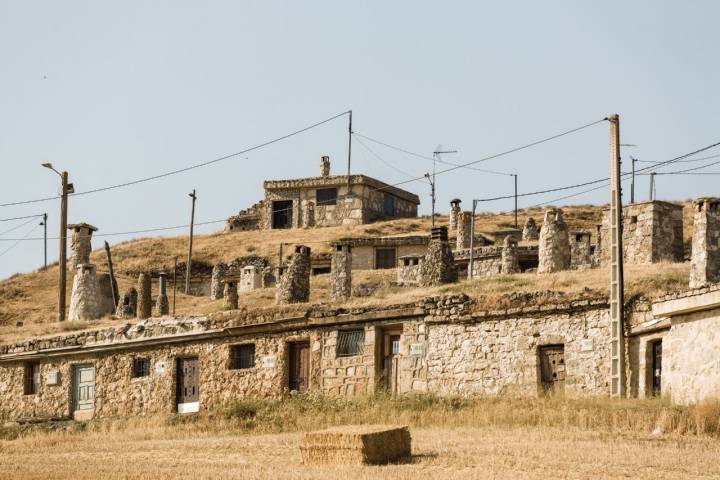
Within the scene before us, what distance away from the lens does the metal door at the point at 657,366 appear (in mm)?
25969

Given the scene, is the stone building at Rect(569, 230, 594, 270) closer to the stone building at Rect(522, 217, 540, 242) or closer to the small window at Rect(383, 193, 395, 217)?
the stone building at Rect(522, 217, 540, 242)

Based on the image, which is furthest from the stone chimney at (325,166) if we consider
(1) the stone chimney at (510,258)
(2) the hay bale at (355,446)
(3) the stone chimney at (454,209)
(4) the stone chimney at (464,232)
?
(2) the hay bale at (355,446)

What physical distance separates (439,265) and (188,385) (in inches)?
345

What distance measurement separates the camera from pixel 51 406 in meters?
35.1

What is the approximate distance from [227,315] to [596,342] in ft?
34.5

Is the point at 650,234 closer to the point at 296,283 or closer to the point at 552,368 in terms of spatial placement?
the point at 296,283

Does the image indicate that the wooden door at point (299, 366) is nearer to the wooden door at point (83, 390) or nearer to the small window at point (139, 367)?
the small window at point (139, 367)

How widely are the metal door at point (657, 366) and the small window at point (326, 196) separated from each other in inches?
1745

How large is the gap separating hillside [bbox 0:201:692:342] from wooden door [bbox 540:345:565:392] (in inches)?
54.4

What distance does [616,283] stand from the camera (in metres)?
26.5

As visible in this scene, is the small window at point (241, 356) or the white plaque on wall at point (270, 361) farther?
the small window at point (241, 356)

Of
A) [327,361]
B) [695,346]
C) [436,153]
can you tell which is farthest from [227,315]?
[436,153]

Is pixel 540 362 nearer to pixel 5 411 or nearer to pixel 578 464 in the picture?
pixel 578 464

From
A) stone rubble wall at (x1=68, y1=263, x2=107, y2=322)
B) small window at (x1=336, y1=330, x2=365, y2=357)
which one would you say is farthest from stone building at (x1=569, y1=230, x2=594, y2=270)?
stone rubble wall at (x1=68, y1=263, x2=107, y2=322)
